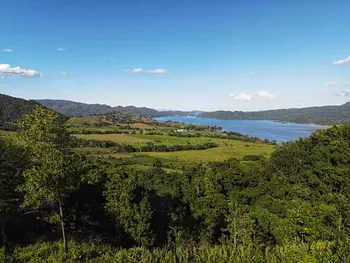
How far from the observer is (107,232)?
81.3 feet

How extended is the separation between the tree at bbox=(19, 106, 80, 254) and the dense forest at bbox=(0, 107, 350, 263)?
5 cm

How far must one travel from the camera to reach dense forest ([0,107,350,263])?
12.2 meters

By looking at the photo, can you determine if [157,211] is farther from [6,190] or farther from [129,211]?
[6,190]

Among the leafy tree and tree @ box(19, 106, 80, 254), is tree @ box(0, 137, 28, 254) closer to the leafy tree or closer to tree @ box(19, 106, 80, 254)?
tree @ box(19, 106, 80, 254)

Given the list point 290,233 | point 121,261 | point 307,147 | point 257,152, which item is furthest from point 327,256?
point 257,152

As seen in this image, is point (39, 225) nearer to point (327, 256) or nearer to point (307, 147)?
point (327, 256)

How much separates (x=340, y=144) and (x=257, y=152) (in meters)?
55.6

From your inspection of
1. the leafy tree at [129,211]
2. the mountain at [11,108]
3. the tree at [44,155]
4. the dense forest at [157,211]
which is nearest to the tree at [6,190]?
the dense forest at [157,211]

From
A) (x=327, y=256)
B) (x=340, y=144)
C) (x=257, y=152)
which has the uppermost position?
(x=340, y=144)

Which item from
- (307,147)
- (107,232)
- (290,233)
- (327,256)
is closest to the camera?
(327,256)

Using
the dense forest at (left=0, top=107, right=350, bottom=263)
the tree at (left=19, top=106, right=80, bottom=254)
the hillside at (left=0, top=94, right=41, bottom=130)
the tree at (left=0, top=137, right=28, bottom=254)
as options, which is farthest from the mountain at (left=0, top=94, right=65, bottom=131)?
the tree at (left=19, top=106, right=80, bottom=254)

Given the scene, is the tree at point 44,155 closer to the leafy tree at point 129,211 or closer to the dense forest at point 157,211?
the dense forest at point 157,211

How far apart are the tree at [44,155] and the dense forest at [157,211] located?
5cm

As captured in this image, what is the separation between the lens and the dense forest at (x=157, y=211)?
479 inches
